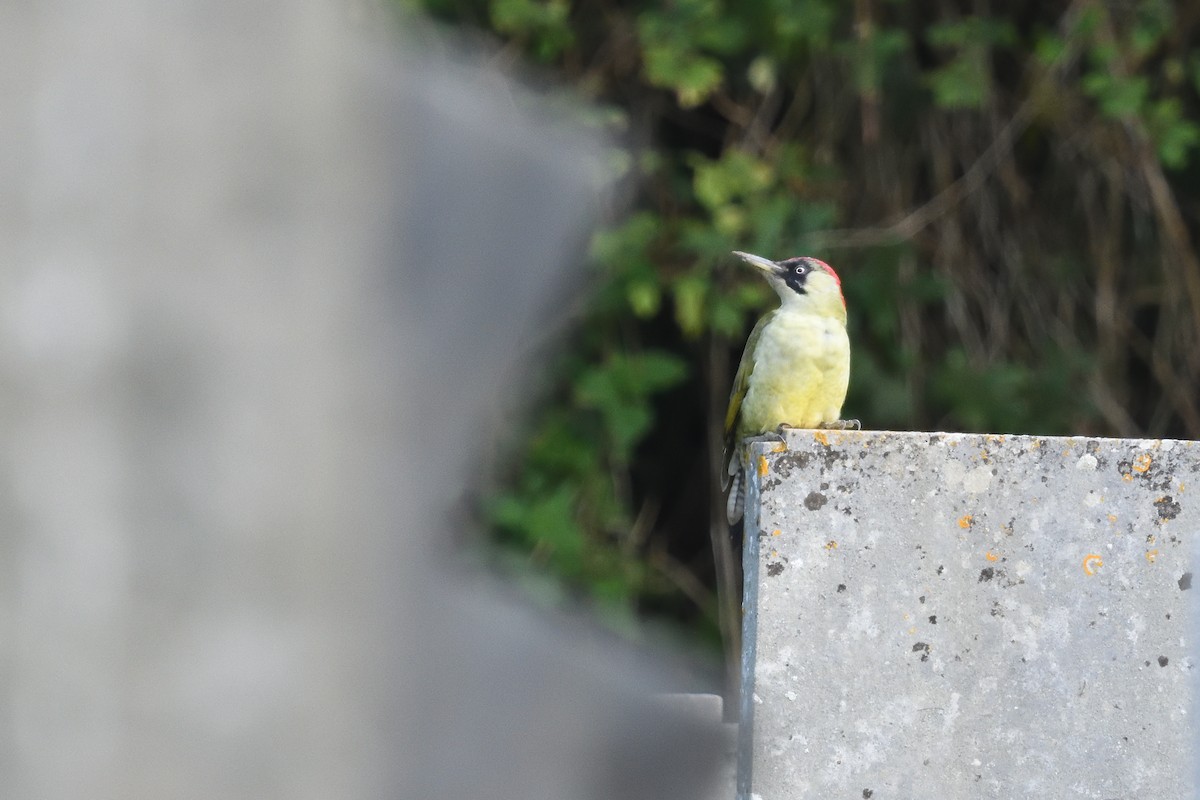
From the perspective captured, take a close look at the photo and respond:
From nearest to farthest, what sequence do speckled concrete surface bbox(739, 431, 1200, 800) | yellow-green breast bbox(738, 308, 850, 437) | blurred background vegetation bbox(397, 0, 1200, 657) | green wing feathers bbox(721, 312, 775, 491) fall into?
speckled concrete surface bbox(739, 431, 1200, 800), yellow-green breast bbox(738, 308, 850, 437), green wing feathers bbox(721, 312, 775, 491), blurred background vegetation bbox(397, 0, 1200, 657)

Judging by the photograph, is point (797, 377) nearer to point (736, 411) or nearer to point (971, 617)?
point (736, 411)

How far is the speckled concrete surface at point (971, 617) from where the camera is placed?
1.91 meters

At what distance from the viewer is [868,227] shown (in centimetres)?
554

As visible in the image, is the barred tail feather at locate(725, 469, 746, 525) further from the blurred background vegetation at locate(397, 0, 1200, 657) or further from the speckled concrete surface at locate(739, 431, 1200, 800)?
the speckled concrete surface at locate(739, 431, 1200, 800)

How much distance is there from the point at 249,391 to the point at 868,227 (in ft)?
17.0

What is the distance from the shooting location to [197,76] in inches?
21.3

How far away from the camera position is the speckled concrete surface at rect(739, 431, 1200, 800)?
1909 mm

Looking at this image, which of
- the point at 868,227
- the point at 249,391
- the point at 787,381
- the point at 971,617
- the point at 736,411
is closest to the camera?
the point at 249,391

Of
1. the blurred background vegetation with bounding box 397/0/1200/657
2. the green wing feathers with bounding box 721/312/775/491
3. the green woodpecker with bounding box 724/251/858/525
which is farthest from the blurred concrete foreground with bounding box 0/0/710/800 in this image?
the blurred background vegetation with bounding box 397/0/1200/657

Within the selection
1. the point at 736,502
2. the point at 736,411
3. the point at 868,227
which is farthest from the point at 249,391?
the point at 868,227

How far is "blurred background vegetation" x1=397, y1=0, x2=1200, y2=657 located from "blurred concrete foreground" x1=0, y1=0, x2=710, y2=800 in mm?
3624

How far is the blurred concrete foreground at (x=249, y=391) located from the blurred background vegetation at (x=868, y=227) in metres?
3.62

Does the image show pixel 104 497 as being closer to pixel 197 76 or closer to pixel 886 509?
pixel 197 76

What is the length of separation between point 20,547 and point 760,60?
4.67 meters
